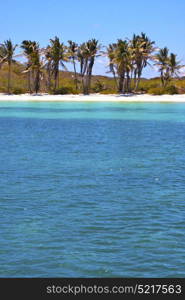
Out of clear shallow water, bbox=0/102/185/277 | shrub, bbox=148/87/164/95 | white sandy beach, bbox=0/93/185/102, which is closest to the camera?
clear shallow water, bbox=0/102/185/277

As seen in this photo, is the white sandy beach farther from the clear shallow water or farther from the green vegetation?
the clear shallow water

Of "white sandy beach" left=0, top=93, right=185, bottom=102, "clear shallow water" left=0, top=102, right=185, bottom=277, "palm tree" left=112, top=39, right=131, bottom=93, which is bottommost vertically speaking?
"clear shallow water" left=0, top=102, right=185, bottom=277

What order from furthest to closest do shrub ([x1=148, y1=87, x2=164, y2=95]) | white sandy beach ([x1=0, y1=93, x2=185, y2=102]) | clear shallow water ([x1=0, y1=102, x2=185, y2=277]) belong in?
shrub ([x1=148, y1=87, x2=164, y2=95])
white sandy beach ([x1=0, y1=93, x2=185, y2=102])
clear shallow water ([x1=0, y1=102, x2=185, y2=277])

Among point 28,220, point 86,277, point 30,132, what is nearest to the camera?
point 86,277

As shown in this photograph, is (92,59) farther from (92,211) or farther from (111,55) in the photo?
(92,211)

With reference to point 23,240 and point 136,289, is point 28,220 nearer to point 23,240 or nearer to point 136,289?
point 23,240

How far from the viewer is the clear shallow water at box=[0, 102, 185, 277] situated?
11617 mm

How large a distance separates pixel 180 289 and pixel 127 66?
94.2 metres

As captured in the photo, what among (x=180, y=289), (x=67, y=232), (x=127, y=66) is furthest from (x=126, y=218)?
(x=127, y=66)

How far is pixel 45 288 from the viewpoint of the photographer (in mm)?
9273

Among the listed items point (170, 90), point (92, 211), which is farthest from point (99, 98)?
point (92, 211)

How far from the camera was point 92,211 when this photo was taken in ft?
51.0

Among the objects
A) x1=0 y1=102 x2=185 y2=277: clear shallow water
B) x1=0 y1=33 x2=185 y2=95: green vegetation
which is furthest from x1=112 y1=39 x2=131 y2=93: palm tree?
x1=0 y1=102 x2=185 y2=277: clear shallow water

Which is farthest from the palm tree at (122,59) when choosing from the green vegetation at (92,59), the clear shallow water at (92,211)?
the clear shallow water at (92,211)
